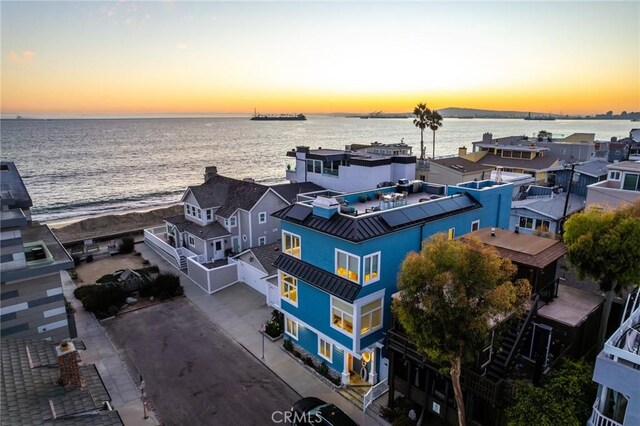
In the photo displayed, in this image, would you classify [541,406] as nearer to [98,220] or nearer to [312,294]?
→ [312,294]

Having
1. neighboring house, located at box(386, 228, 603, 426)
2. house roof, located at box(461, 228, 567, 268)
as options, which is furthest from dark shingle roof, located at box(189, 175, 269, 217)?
neighboring house, located at box(386, 228, 603, 426)

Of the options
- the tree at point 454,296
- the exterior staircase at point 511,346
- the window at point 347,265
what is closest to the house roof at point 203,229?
the window at point 347,265

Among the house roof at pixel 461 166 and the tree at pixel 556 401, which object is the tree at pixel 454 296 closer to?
the tree at pixel 556 401

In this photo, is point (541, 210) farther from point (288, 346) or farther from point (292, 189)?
point (288, 346)

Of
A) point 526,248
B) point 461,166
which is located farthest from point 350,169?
point 526,248

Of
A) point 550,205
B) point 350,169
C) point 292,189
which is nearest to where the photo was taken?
point 550,205

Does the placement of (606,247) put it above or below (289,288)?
above

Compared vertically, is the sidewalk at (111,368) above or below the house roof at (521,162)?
below
